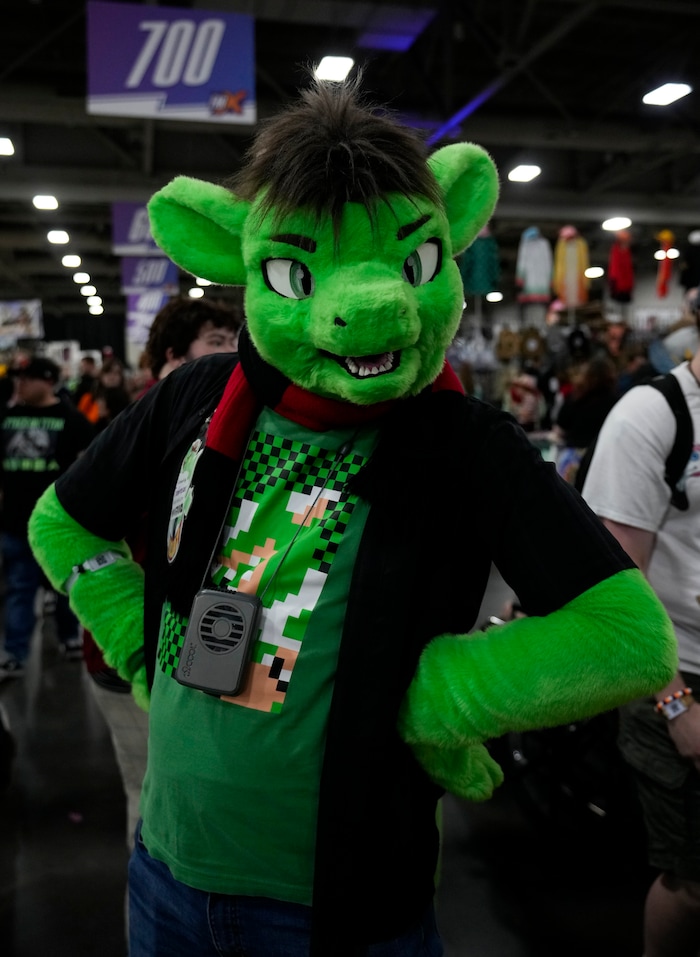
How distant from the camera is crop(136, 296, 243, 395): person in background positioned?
7.13 ft

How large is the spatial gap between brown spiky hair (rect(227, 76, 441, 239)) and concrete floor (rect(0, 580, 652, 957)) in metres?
2.22

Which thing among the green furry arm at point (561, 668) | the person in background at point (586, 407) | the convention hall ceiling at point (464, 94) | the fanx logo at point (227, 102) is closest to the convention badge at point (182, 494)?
the green furry arm at point (561, 668)

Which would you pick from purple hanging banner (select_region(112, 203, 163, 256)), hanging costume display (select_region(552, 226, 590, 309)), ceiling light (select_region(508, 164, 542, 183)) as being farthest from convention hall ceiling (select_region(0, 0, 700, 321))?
hanging costume display (select_region(552, 226, 590, 309))

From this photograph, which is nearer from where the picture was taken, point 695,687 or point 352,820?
point 352,820

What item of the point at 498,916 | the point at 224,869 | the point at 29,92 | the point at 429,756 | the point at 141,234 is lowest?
the point at 498,916

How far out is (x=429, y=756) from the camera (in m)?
0.99

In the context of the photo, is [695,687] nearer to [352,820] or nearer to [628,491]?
[628,491]

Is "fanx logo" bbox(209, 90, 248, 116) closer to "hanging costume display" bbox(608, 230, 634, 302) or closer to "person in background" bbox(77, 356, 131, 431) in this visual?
"person in background" bbox(77, 356, 131, 431)

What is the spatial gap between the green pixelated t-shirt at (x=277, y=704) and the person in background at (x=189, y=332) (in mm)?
1196

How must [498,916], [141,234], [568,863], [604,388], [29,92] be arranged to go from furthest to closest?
[141,234], [29,92], [604,388], [568,863], [498,916]

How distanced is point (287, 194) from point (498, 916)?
7.76ft

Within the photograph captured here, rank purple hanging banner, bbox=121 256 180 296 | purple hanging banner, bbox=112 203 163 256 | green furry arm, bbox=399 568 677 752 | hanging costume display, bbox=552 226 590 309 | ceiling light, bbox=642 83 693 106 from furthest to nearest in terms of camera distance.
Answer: purple hanging banner, bbox=121 256 180 296 → purple hanging banner, bbox=112 203 163 256 → hanging costume display, bbox=552 226 590 309 → ceiling light, bbox=642 83 693 106 → green furry arm, bbox=399 568 677 752

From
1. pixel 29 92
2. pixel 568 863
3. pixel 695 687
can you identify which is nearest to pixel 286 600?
pixel 695 687

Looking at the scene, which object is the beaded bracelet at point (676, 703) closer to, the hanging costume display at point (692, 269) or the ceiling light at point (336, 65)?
the hanging costume display at point (692, 269)
